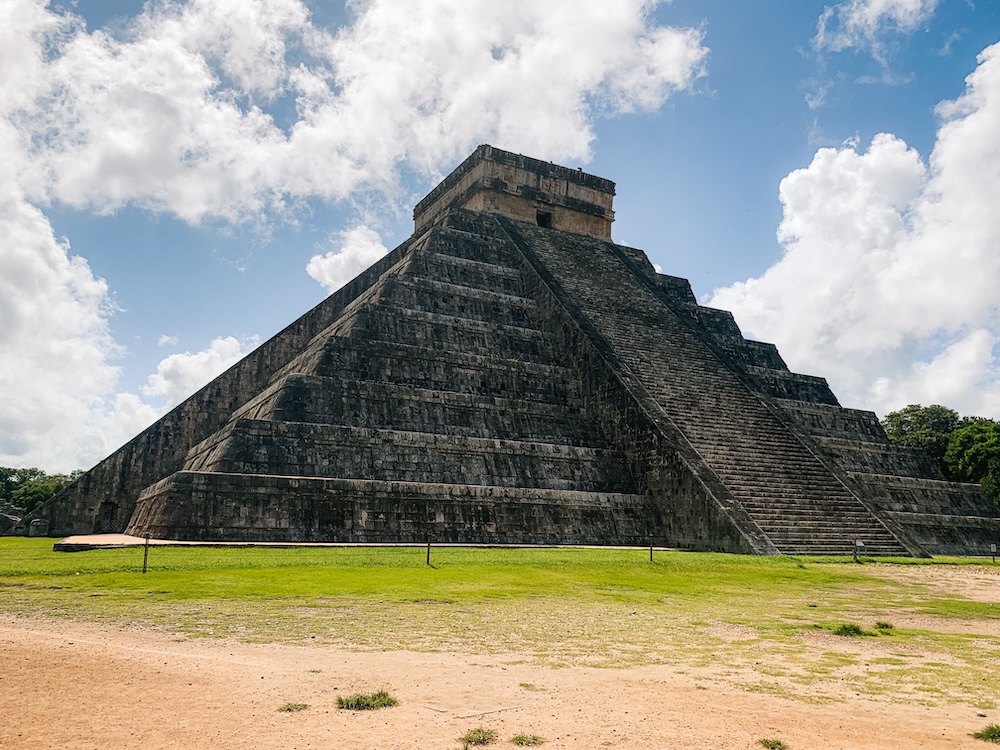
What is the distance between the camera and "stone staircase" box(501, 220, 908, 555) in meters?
17.2

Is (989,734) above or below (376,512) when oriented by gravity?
below

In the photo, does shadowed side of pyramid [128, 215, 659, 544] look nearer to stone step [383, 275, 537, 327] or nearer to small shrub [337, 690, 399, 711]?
stone step [383, 275, 537, 327]

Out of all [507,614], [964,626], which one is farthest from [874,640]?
[507,614]

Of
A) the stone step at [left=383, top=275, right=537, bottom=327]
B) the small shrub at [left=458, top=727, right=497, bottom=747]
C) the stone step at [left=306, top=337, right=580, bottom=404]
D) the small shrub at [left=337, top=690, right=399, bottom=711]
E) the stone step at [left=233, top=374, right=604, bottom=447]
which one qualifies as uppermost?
→ the stone step at [left=383, top=275, right=537, bottom=327]

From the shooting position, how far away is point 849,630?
7.62m

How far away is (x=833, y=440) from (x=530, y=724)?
22.0m

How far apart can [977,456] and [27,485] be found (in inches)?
1855

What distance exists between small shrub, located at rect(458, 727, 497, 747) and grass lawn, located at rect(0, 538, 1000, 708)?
1.95 m

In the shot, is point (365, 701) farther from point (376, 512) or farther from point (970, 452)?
point (970, 452)

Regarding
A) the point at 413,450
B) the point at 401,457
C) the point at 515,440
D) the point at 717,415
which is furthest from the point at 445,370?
the point at 717,415

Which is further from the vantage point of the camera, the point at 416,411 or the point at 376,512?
the point at 416,411

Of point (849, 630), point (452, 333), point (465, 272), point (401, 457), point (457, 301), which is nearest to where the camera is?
point (849, 630)

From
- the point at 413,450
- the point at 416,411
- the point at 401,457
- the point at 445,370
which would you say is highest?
the point at 445,370

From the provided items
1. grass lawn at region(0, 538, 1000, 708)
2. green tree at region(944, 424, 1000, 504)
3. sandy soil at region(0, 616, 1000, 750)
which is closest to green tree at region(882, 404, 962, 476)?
green tree at region(944, 424, 1000, 504)
